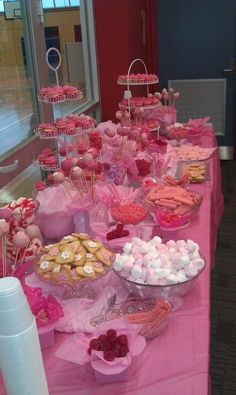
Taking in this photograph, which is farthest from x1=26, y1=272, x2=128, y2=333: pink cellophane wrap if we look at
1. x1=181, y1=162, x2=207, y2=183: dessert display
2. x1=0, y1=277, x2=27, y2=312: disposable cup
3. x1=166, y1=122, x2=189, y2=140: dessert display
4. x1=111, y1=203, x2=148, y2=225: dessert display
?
x1=166, y1=122, x2=189, y2=140: dessert display

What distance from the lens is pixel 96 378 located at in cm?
84

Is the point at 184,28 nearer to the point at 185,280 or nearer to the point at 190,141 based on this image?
the point at 190,141

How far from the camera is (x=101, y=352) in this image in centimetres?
82

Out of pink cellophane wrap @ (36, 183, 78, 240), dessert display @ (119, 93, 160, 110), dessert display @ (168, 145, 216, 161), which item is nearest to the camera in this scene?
pink cellophane wrap @ (36, 183, 78, 240)

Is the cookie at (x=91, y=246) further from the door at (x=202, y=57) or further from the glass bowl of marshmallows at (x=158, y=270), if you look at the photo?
the door at (x=202, y=57)

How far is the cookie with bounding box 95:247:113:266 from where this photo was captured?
3.48ft

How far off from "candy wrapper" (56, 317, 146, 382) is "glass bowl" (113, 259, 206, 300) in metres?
0.15

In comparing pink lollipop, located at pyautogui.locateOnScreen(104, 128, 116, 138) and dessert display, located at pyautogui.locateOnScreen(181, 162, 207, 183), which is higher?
pink lollipop, located at pyautogui.locateOnScreen(104, 128, 116, 138)

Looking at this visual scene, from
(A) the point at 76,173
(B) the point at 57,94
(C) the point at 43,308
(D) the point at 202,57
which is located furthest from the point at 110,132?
(D) the point at 202,57

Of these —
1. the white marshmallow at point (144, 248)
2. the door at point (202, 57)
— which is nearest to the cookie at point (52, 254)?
the white marshmallow at point (144, 248)

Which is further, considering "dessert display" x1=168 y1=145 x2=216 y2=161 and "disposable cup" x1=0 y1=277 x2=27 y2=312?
"dessert display" x1=168 y1=145 x2=216 y2=161

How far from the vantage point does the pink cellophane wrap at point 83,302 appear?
0.98 meters

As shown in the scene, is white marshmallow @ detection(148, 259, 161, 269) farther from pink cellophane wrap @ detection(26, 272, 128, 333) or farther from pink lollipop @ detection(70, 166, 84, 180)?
pink lollipop @ detection(70, 166, 84, 180)

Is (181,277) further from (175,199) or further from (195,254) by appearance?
(175,199)
